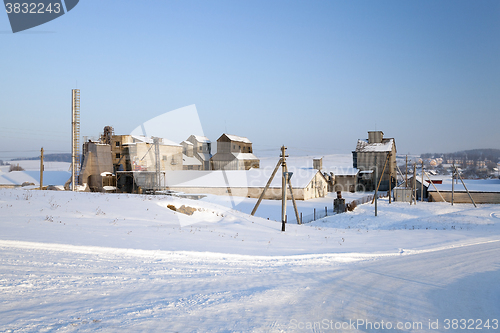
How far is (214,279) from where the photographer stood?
7.72 m

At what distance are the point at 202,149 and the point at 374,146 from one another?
112 ft

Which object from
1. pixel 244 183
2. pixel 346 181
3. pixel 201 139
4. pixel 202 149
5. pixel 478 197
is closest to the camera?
pixel 244 183

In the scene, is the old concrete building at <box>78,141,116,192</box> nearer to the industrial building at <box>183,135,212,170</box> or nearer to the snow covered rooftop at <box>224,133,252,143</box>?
the industrial building at <box>183,135,212,170</box>

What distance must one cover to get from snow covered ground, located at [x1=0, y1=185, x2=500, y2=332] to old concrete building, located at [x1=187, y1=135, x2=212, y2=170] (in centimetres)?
5218

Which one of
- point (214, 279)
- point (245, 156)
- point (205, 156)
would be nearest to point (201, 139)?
point (205, 156)

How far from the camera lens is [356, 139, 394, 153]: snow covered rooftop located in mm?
60091

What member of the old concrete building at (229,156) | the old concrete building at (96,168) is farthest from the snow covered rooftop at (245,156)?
the old concrete building at (96,168)

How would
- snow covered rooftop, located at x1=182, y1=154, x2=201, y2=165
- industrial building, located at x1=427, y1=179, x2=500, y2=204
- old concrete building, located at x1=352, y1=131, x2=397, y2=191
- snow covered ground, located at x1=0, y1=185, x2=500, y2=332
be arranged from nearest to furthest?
1. snow covered ground, located at x1=0, y1=185, x2=500, y2=332
2. industrial building, located at x1=427, y1=179, x2=500, y2=204
3. old concrete building, located at x1=352, y1=131, x2=397, y2=191
4. snow covered rooftop, located at x1=182, y1=154, x2=201, y2=165

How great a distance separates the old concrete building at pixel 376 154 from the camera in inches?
2327

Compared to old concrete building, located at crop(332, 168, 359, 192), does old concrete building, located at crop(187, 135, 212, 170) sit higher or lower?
higher

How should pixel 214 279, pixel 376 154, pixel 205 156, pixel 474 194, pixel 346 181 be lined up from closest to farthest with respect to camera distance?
pixel 214 279, pixel 474 194, pixel 346 181, pixel 376 154, pixel 205 156

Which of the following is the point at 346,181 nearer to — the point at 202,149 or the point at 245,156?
the point at 245,156

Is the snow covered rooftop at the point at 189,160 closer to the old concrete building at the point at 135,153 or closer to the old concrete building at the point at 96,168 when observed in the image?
the old concrete building at the point at 135,153

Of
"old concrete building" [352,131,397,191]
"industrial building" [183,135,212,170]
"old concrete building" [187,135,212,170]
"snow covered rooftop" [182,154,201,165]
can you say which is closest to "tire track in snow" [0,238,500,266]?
"old concrete building" [352,131,397,191]
